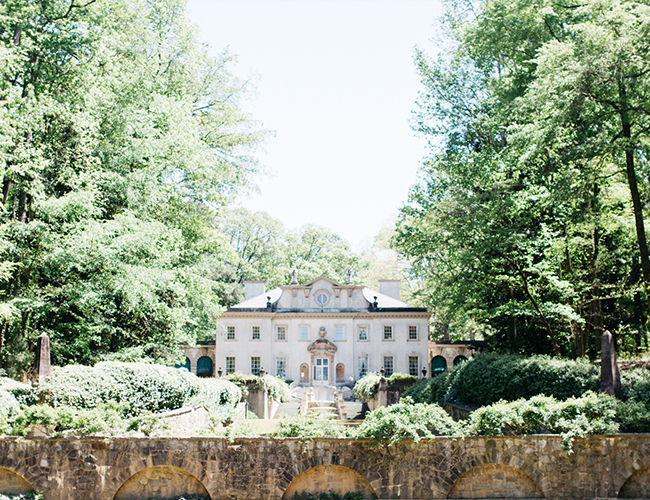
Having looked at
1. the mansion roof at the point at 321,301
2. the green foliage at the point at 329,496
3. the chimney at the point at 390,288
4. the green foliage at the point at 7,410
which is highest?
the chimney at the point at 390,288

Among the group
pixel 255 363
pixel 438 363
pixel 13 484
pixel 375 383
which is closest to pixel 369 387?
pixel 375 383

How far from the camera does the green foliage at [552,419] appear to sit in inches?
410

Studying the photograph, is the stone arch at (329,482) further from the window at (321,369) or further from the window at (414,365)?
the window at (414,365)

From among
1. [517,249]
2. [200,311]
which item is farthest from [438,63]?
[200,311]

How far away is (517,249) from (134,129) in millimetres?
13727

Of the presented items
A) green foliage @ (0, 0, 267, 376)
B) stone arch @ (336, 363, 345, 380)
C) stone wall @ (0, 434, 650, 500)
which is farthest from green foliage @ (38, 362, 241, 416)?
stone arch @ (336, 363, 345, 380)

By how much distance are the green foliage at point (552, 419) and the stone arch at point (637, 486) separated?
90cm

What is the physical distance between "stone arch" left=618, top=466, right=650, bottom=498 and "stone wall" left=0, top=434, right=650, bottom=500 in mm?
18

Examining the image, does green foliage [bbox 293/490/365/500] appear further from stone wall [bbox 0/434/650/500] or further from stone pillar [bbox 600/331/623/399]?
stone pillar [bbox 600/331/623/399]

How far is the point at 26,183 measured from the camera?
1588 cm

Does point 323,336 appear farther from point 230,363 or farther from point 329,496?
point 329,496

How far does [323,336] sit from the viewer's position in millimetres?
42594

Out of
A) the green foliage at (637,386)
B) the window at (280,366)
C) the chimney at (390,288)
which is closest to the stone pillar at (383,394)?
the green foliage at (637,386)

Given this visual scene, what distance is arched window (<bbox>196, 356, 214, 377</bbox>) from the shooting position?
45281 millimetres
